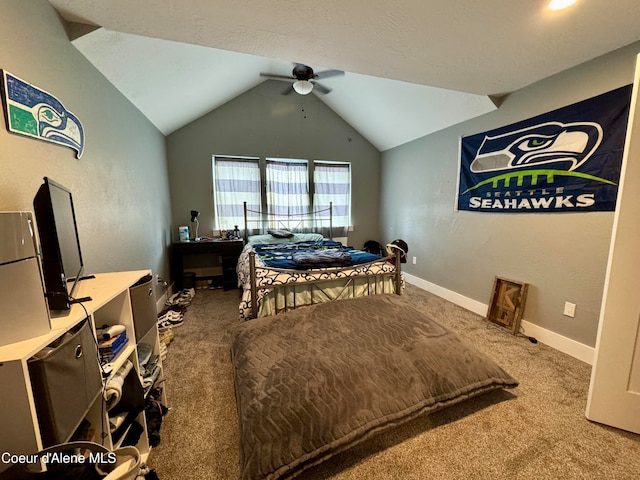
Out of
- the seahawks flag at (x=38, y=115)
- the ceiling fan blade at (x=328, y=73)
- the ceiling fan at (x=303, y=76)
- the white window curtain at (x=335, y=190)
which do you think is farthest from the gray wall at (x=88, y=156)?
the white window curtain at (x=335, y=190)

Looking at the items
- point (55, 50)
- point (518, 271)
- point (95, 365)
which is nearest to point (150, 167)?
point (55, 50)

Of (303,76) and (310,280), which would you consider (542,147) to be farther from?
(303,76)

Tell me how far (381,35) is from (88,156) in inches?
84.8

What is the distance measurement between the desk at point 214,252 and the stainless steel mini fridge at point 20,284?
9.95ft

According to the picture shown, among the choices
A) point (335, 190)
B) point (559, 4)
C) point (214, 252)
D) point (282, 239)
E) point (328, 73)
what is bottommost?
point (214, 252)

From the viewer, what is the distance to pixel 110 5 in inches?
55.7

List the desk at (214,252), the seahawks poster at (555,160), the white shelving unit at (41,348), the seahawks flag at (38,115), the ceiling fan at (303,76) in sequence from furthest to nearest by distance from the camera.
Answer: the desk at (214,252) → the ceiling fan at (303,76) → the seahawks poster at (555,160) → the seahawks flag at (38,115) → the white shelving unit at (41,348)

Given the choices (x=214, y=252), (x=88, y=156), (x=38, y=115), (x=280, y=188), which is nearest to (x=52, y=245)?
(x=38, y=115)

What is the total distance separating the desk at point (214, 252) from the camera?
364cm

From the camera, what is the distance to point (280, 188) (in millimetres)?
4402

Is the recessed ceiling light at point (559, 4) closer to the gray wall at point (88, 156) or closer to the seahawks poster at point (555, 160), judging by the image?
the seahawks poster at point (555, 160)

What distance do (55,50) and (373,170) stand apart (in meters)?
4.32

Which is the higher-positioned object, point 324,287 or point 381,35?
point 381,35

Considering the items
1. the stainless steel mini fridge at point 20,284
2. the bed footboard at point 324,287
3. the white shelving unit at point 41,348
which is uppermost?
the stainless steel mini fridge at point 20,284
